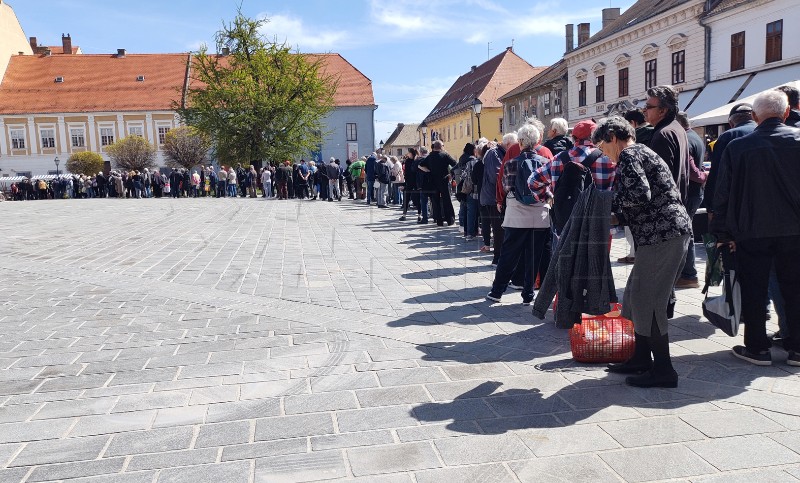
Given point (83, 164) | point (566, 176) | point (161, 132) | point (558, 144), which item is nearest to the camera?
point (566, 176)

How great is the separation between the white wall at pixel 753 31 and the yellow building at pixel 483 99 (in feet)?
92.5

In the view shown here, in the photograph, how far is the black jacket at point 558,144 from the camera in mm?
7488

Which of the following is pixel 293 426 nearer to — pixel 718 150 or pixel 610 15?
pixel 718 150

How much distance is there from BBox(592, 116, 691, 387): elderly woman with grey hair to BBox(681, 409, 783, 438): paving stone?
502mm

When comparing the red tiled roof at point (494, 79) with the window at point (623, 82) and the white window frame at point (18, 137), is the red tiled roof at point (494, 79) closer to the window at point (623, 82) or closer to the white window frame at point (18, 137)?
the window at point (623, 82)

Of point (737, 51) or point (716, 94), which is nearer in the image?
point (737, 51)

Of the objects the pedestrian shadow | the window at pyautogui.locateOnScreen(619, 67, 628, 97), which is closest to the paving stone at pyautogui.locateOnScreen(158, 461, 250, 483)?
the pedestrian shadow

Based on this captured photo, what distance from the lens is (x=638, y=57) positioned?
35031mm

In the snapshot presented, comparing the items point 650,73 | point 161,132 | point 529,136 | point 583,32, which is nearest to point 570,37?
point 583,32

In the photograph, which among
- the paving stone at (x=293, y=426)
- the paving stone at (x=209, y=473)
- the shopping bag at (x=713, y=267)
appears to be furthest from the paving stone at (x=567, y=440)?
the shopping bag at (x=713, y=267)

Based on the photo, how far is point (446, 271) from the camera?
952 cm

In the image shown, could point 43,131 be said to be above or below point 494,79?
below

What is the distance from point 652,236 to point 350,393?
220cm

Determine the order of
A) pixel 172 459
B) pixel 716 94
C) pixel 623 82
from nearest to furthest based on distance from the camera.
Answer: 1. pixel 172 459
2. pixel 716 94
3. pixel 623 82
